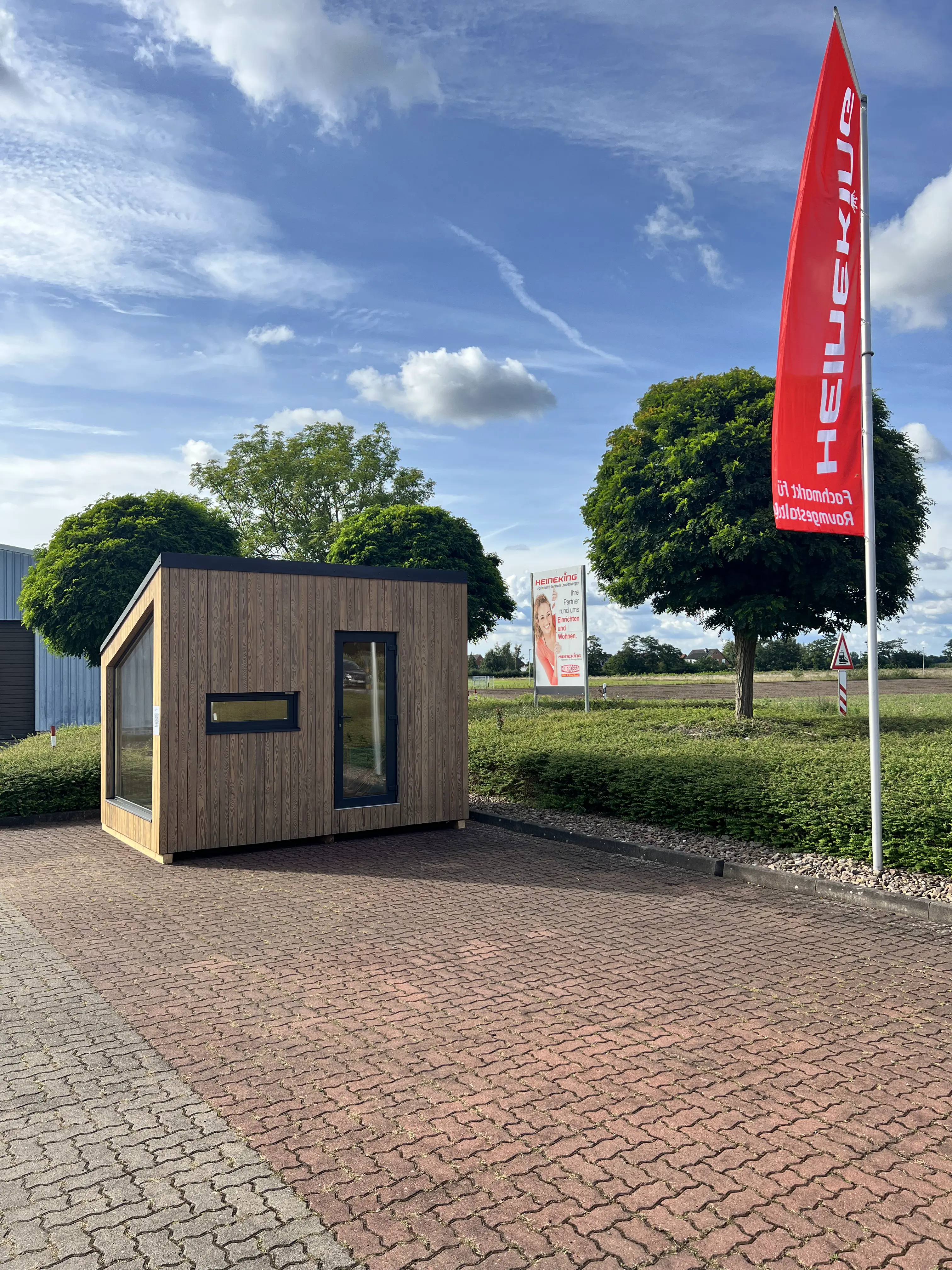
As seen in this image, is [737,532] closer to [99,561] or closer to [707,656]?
[99,561]

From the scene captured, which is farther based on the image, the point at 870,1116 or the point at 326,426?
the point at 326,426

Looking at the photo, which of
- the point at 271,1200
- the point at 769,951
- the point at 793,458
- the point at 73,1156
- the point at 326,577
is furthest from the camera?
the point at 326,577

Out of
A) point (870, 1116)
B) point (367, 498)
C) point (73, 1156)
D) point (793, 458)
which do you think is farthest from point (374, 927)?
point (367, 498)

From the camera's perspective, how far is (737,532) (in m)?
18.3

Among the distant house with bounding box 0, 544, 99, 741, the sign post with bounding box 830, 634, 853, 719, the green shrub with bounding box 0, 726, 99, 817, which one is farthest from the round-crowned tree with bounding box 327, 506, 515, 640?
the green shrub with bounding box 0, 726, 99, 817

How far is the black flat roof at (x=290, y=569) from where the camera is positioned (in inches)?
408

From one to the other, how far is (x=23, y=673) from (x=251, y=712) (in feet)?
67.4

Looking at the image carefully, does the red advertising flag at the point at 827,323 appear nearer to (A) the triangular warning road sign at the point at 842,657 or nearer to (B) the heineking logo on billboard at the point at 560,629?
(A) the triangular warning road sign at the point at 842,657

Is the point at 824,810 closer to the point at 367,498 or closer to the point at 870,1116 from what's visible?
the point at 870,1116

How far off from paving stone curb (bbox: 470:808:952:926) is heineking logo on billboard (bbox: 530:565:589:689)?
10.4m

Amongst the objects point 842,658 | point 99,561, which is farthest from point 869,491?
point 99,561

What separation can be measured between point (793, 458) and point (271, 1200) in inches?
298

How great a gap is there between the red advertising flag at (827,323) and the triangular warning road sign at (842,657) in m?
9.96

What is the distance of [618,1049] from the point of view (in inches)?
193
